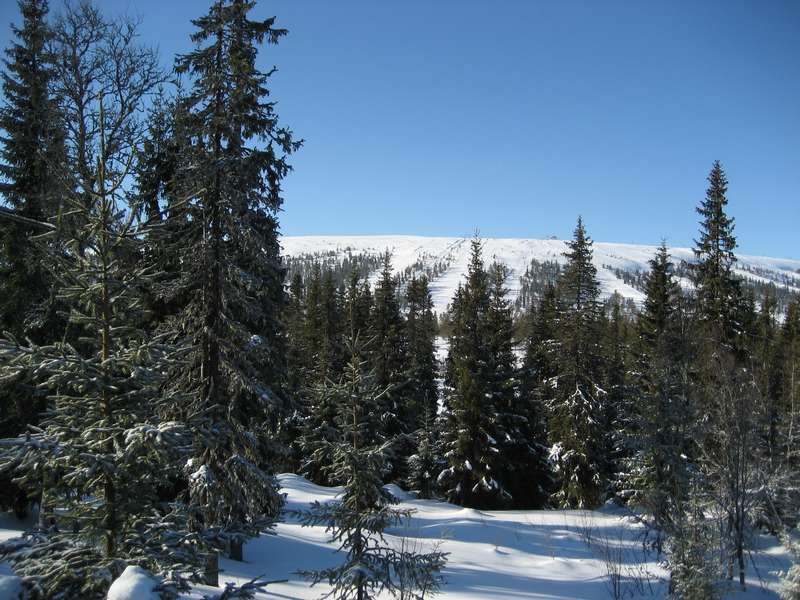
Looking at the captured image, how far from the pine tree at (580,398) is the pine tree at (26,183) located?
21.7 metres

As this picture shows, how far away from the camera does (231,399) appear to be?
11320 mm

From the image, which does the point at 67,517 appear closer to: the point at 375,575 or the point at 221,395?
the point at 375,575

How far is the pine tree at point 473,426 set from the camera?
2450 centimetres

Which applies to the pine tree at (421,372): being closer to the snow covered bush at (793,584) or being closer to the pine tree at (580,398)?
the pine tree at (580,398)

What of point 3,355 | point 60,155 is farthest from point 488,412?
point 3,355

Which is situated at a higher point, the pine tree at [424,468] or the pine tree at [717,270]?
the pine tree at [717,270]

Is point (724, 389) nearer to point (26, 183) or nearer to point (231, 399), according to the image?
point (231, 399)

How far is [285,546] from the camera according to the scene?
15336mm

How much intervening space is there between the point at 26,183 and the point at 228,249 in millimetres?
6631

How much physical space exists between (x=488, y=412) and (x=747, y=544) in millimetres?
11716

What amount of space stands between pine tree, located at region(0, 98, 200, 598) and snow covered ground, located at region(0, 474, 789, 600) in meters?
3.98

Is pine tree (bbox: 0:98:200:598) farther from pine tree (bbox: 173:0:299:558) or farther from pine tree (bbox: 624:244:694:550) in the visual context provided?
pine tree (bbox: 624:244:694:550)

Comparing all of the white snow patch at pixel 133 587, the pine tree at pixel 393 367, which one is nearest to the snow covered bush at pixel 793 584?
the white snow patch at pixel 133 587

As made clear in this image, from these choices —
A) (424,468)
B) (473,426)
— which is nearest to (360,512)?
(473,426)
